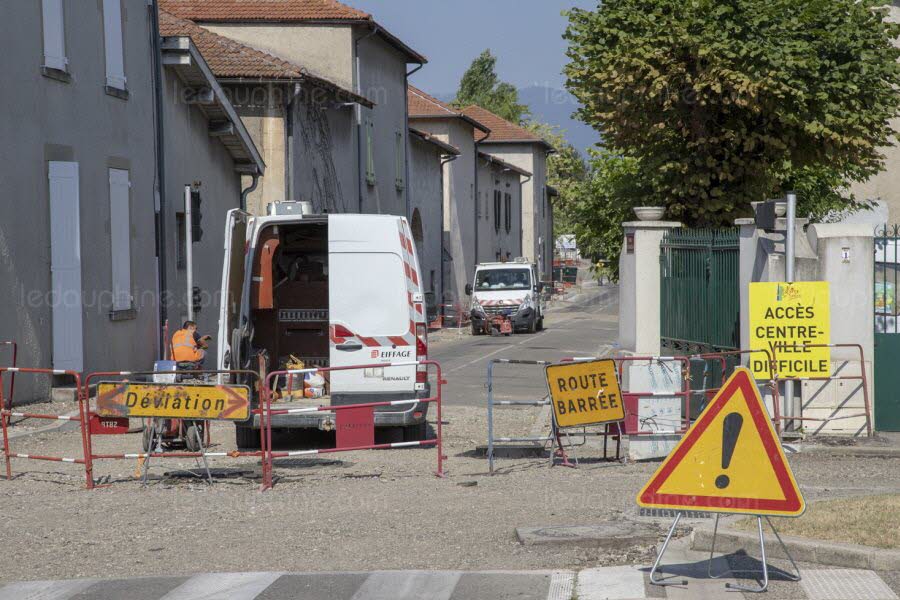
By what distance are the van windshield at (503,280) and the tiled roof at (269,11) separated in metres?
9.30

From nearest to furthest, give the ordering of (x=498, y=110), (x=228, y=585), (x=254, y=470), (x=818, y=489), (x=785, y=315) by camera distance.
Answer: (x=228, y=585) → (x=818, y=489) → (x=254, y=470) → (x=785, y=315) → (x=498, y=110)

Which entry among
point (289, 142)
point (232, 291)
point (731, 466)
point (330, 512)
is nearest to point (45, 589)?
point (330, 512)

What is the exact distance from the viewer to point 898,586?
270 inches

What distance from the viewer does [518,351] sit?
3075 cm

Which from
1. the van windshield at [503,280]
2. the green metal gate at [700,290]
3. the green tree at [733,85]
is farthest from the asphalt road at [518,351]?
the green tree at [733,85]

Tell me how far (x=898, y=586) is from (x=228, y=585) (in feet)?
12.6

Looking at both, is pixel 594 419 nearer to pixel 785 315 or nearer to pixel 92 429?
pixel 785 315

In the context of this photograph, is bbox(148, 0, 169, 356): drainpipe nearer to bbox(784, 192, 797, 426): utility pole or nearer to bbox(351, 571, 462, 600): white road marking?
bbox(784, 192, 797, 426): utility pole

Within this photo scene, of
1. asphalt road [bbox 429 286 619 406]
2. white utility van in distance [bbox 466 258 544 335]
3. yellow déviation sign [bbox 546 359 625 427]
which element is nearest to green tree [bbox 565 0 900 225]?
asphalt road [bbox 429 286 619 406]

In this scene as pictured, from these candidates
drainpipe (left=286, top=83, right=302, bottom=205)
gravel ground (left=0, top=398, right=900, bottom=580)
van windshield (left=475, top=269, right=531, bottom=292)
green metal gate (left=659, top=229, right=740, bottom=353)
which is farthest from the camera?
van windshield (left=475, top=269, right=531, bottom=292)

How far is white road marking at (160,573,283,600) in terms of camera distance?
23.3 ft

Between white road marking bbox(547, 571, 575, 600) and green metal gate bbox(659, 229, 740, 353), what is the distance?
7738mm

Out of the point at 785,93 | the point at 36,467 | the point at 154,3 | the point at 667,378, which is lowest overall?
the point at 36,467

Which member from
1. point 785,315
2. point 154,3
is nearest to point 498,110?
point 154,3
